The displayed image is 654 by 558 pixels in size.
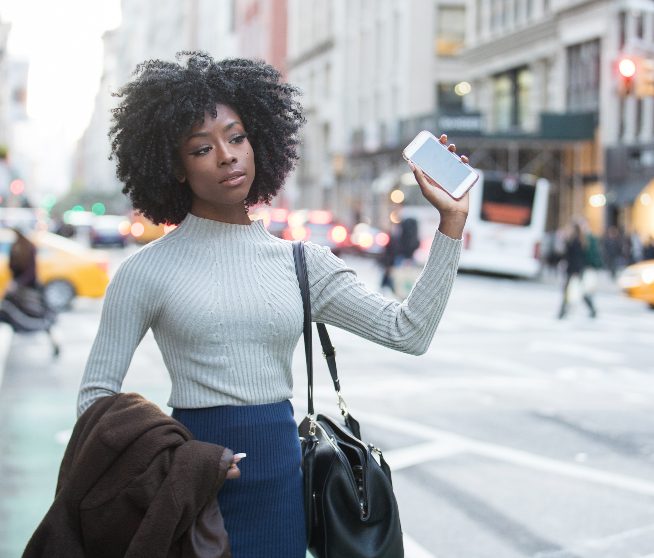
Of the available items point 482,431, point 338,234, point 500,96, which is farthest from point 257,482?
point 500,96

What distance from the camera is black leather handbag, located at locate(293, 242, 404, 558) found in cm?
287

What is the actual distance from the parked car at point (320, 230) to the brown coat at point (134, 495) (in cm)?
3785

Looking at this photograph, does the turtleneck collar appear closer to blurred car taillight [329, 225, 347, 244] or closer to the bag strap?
the bag strap

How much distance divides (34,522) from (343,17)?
7082 cm

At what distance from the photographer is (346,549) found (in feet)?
9.38

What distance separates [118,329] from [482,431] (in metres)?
6.78

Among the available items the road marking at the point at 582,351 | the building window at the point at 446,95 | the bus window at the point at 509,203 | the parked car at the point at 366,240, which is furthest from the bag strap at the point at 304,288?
the building window at the point at 446,95

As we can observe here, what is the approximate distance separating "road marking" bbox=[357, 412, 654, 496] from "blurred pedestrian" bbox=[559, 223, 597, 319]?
1121 cm

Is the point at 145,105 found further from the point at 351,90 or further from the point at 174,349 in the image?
the point at 351,90

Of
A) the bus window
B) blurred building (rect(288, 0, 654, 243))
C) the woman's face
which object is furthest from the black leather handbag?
the bus window

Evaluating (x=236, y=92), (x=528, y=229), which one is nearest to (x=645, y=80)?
(x=528, y=229)

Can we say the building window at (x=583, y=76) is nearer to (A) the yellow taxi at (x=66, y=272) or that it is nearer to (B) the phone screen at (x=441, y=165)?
(A) the yellow taxi at (x=66, y=272)

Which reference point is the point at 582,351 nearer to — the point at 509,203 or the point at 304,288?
the point at 304,288

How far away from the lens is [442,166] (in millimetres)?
2912
